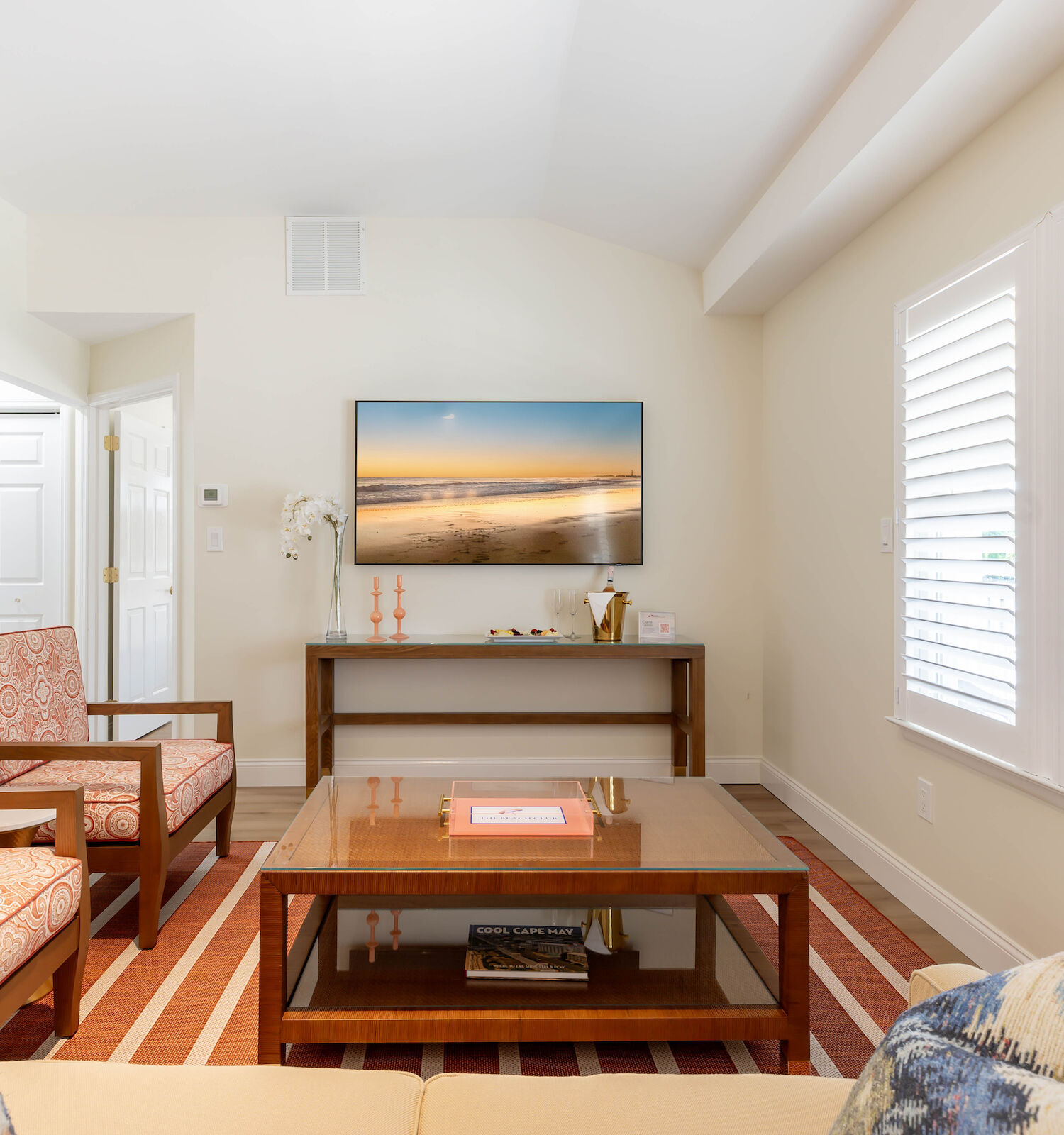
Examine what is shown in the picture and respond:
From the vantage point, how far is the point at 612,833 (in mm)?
1795

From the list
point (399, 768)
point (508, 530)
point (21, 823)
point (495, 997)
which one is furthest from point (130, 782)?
point (508, 530)

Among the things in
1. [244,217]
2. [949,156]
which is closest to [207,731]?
[244,217]

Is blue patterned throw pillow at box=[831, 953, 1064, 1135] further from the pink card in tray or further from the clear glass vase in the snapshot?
the clear glass vase

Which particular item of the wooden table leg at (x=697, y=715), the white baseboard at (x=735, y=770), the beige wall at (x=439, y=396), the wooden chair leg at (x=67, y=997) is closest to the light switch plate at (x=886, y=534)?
the wooden table leg at (x=697, y=715)

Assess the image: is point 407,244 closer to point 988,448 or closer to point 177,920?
point 988,448

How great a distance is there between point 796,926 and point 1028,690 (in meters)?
0.92

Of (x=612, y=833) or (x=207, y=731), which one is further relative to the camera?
(x=207, y=731)

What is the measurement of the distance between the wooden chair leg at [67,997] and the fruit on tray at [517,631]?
2.18 meters

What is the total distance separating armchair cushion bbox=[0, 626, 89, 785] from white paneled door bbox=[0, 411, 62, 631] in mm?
1598

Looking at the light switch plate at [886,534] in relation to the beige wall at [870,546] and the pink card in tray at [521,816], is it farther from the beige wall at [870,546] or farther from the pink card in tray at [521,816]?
the pink card in tray at [521,816]

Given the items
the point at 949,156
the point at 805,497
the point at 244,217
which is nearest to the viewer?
the point at 949,156

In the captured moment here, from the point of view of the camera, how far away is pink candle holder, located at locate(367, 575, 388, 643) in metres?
3.71

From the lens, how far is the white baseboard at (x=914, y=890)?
6.87ft

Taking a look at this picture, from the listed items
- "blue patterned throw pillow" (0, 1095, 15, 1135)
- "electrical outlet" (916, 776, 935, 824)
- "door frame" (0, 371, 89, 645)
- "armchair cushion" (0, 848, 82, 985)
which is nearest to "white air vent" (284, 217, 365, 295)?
"door frame" (0, 371, 89, 645)
